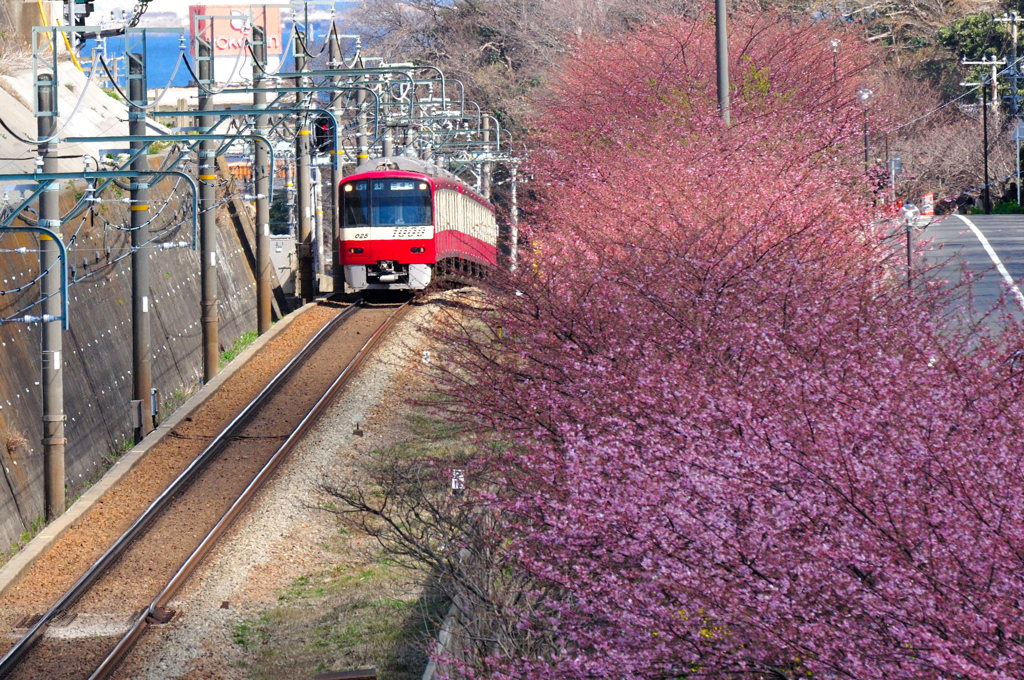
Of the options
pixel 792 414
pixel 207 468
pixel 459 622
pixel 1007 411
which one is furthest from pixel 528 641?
pixel 207 468

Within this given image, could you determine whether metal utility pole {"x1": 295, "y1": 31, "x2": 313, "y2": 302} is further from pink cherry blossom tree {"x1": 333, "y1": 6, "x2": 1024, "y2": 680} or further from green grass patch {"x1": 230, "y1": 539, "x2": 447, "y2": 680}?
green grass patch {"x1": 230, "y1": 539, "x2": 447, "y2": 680}

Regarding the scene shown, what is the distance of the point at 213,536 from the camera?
50.9 feet

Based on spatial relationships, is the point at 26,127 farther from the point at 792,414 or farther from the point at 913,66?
the point at 913,66

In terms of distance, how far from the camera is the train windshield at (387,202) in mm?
28422

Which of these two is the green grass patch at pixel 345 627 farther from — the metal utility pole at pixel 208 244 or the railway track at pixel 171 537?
the metal utility pole at pixel 208 244

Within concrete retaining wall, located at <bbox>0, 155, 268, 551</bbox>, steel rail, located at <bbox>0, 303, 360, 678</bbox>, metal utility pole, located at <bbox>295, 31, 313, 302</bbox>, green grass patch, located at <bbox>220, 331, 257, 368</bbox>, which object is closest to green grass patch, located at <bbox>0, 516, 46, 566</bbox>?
concrete retaining wall, located at <bbox>0, 155, 268, 551</bbox>

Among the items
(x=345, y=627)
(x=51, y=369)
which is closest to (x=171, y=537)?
(x=51, y=369)

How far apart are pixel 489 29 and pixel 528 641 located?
56.6 meters

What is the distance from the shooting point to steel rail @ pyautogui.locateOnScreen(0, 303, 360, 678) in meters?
12.2

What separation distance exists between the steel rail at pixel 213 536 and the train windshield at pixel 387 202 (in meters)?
3.98

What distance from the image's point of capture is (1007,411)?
6789 mm

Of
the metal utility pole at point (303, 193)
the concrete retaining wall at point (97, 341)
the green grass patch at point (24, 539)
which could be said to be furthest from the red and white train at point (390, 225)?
the green grass patch at point (24, 539)

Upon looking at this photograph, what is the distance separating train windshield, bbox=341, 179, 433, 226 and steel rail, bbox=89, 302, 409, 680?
3.98 metres

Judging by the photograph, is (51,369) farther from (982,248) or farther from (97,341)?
(982,248)
